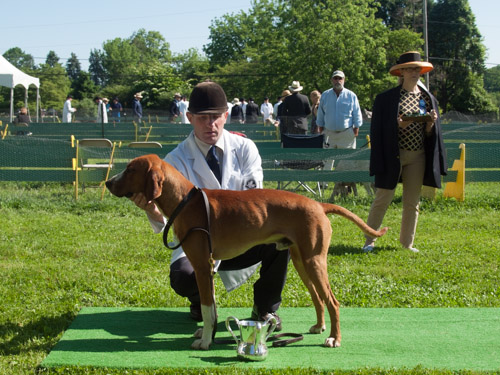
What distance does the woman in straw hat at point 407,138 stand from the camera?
7.00 m

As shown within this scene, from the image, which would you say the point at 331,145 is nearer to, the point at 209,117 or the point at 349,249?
the point at 349,249

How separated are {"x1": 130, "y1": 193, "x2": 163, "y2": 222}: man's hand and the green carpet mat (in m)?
0.95

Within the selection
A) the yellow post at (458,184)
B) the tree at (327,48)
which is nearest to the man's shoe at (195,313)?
the yellow post at (458,184)

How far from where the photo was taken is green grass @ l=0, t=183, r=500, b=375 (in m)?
5.08

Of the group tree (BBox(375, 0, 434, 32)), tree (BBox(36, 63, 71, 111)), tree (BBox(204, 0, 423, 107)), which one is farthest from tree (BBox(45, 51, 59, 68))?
tree (BBox(204, 0, 423, 107))

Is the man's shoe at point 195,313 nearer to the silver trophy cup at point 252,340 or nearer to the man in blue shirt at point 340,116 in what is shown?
the silver trophy cup at point 252,340

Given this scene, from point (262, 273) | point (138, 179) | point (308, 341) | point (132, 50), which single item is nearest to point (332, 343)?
point (308, 341)

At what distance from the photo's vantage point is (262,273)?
4586 millimetres

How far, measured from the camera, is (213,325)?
4164 mm

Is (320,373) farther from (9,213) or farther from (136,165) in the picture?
(9,213)

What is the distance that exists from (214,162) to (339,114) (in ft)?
23.9

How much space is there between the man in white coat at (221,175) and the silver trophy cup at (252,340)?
1.69 feet

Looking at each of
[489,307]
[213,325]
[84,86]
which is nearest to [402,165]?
[489,307]

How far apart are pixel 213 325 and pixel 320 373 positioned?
836 millimetres
